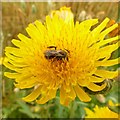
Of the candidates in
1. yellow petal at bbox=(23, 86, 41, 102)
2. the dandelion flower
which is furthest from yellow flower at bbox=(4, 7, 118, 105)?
the dandelion flower

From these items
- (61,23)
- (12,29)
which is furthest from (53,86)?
(12,29)

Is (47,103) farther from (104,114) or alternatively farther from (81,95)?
(81,95)

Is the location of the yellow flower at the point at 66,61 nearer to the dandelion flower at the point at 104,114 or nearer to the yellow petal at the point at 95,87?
the yellow petal at the point at 95,87

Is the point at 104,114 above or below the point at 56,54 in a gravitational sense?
below

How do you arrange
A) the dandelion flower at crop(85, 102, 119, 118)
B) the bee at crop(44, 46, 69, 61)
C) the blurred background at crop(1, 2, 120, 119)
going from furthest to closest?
the blurred background at crop(1, 2, 120, 119)
the dandelion flower at crop(85, 102, 119, 118)
the bee at crop(44, 46, 69, 61)

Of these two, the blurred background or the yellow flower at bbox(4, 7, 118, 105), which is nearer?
the yellow flower at bbox(4, 7, 118, 105)

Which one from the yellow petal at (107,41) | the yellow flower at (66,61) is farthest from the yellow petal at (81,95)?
the yellow petal at (107,41)

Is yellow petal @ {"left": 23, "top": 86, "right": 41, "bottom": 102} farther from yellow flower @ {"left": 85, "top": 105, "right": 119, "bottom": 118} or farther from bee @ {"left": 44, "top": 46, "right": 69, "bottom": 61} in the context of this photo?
yellow flower @ {"left": 85, "top": 105, "right": 119, "bottom": 118}

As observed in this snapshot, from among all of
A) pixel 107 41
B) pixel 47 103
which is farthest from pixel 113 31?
pixel 47 103
